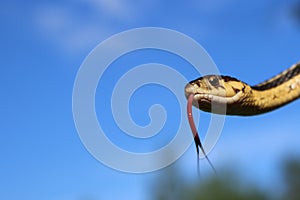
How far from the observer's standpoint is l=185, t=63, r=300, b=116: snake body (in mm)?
8109

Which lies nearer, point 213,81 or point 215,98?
point 215,98

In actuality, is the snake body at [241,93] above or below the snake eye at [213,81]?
below

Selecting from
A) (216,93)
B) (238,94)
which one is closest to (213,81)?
(216,93)

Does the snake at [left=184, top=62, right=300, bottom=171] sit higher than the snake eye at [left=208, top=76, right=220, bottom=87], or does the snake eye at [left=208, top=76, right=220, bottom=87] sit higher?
the snake eye at [left=208, top=76, right=220, bottom=87]

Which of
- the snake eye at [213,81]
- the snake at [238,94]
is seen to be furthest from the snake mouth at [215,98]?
the snake eye at [213,81]

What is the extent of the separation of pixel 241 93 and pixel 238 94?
0.12 ft

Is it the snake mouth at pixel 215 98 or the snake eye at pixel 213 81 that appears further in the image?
the snake eye at pixel 213 81

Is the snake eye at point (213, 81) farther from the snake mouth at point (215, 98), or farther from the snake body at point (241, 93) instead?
the snake mouth at point (215, 98)

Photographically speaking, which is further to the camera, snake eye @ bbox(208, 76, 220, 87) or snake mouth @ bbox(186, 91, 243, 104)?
snake eye @ bbox(208, 76, 220, 87)

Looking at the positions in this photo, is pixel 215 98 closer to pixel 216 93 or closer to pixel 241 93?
pixel 216 93

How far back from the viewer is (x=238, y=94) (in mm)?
8156

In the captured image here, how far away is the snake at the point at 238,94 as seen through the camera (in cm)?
810

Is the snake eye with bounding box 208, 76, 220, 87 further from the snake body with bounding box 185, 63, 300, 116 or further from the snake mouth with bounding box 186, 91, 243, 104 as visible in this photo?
the snake mouth with bounding box 186, 91, 243, 104

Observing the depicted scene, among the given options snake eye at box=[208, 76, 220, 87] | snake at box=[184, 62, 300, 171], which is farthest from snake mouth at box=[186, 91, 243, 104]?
snake eye at box=[208, 76, 220, 87]
